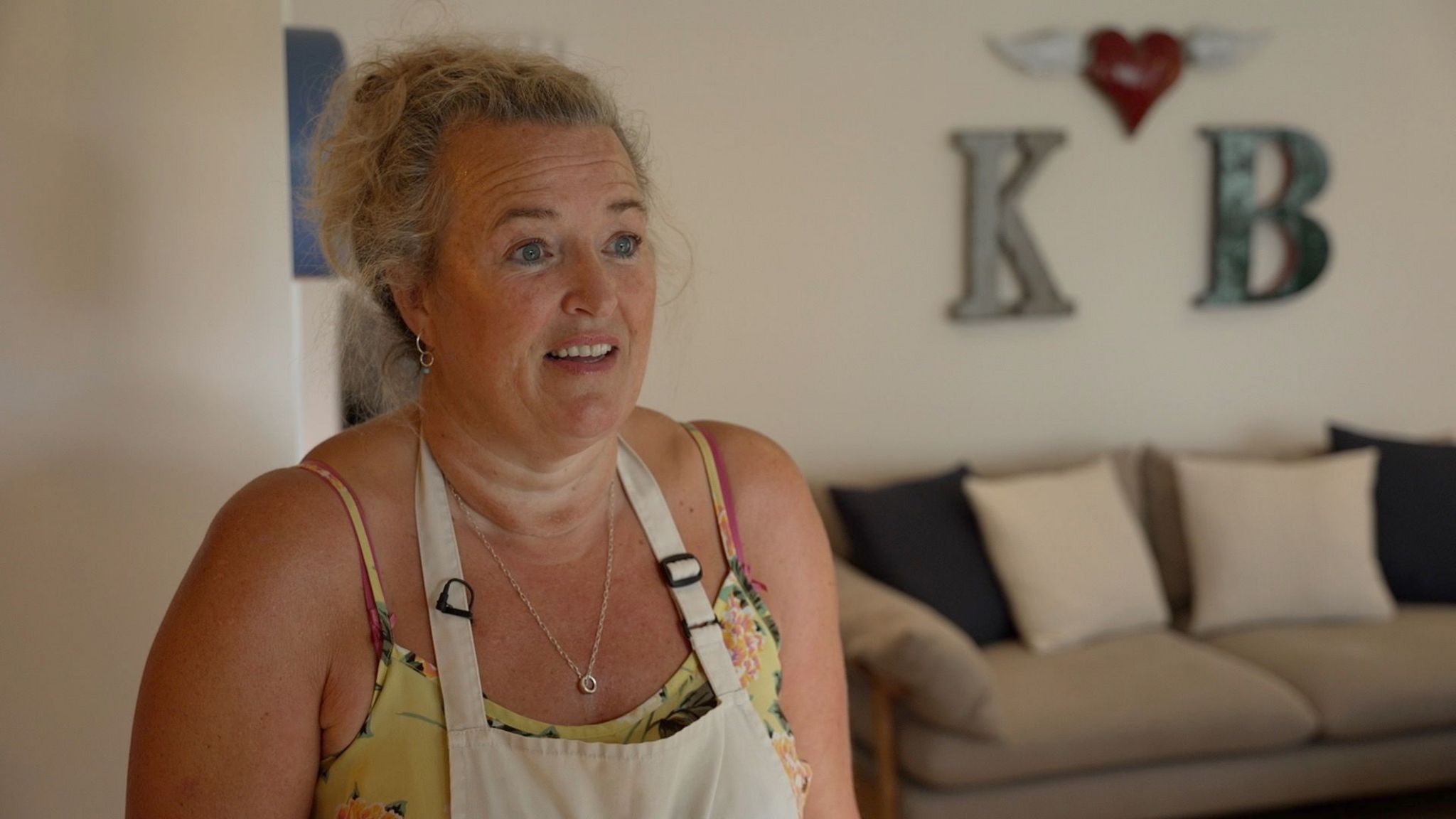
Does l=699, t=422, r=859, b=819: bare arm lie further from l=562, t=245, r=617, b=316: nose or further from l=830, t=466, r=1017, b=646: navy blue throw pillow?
l=830, t=466, r=1017, b=646: navy blue throw pillow

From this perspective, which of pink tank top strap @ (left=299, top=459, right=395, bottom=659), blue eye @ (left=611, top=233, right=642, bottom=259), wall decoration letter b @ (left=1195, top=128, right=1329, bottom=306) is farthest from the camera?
wall decoration letter b @ (left=1195, top=128, right=1329, bottom=306)

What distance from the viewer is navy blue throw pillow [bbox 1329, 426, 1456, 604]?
4.04 meters

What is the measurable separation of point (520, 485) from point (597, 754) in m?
0.29

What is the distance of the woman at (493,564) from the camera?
122cm

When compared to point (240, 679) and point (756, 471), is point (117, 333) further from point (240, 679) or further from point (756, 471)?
point (756, 471)

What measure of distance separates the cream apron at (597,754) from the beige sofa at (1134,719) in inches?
68.5

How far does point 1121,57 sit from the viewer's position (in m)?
4.18

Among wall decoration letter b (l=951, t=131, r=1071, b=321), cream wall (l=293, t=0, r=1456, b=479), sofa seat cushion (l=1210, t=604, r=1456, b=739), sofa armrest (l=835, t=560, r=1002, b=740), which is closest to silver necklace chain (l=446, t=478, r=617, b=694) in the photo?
sofa armrest (l=835, t=560, r=1002, b=740)

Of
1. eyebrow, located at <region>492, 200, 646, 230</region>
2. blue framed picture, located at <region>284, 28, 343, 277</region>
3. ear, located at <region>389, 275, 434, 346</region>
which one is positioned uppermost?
blue framed picture, located at <region>284, 28, 343, 277</region>

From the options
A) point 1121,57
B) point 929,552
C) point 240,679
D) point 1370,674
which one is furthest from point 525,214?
point 1121,57

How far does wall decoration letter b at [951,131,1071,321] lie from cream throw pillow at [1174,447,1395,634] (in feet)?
2.73

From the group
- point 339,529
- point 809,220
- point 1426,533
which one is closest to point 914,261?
point 809,220

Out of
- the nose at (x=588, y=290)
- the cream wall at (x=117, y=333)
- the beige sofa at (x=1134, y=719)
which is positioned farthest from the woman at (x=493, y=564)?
the beige sofa at (x=1134, y=719)

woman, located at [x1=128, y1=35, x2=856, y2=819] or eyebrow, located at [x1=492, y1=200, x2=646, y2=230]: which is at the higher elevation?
eyebrow, located at [x1=492, y1=200, x2=646, y2=230]
